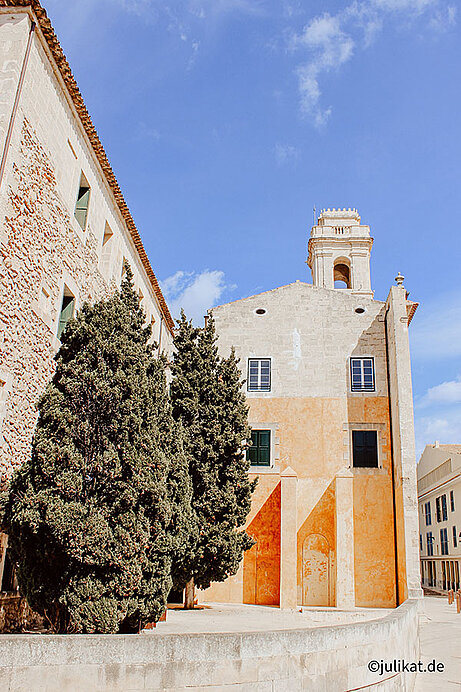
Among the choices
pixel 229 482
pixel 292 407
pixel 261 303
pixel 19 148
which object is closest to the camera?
pixel 19 148

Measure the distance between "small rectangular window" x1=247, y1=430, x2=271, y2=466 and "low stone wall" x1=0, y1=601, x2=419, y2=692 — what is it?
14246mm

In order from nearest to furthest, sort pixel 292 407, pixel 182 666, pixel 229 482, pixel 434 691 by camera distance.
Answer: pixel 182 666
pixel 434 691
pixel 229 482
pixel 292 407

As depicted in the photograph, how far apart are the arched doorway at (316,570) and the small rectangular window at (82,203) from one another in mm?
13327

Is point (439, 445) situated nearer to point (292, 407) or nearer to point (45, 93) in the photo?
point (292, 407)

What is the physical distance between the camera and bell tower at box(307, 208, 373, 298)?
3716 centimetres

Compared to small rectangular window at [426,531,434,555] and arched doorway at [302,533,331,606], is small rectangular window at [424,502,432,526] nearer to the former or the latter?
small rectangular window at [426,531,434,555]

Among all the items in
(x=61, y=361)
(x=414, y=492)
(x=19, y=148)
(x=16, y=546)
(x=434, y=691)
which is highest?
(x=19, y=148)

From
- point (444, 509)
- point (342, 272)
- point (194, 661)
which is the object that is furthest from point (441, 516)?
point (194, 661)

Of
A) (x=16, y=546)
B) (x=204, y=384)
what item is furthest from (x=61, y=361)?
(x=204, y=384)

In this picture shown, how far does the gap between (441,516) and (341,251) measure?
81.5 ft

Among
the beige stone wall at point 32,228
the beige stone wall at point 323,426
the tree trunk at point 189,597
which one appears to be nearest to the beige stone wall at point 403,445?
the beige stone wall at point 323,426

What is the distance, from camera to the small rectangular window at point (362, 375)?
865 inches

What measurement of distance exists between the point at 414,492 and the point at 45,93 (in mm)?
15924

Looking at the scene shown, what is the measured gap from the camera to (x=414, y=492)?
1881 centimetres
